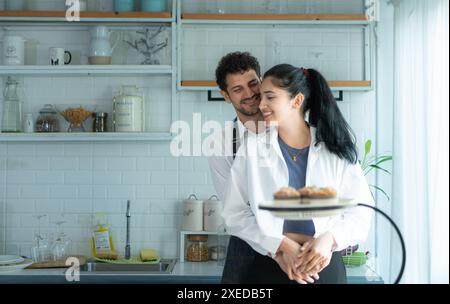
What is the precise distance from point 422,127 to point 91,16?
0.64 metres

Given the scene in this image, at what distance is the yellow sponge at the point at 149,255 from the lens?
1.25m

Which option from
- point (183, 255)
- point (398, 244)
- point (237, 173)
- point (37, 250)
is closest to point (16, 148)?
point (37, 250)

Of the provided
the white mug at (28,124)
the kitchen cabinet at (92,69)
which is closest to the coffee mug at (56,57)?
the kitchen cabinet at (92,69)

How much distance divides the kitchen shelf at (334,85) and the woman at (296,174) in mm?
476

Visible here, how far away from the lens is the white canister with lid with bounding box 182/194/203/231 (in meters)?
1.32

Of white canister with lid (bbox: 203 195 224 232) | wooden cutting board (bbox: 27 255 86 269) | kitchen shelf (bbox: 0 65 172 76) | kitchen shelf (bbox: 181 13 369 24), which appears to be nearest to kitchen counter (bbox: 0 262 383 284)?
wooden cutting board (bbox: 27 255 86 269)

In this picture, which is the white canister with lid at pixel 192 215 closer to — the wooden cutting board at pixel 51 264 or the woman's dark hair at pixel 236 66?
the wooden cutting board at pixel 51 264

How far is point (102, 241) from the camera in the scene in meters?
1.21

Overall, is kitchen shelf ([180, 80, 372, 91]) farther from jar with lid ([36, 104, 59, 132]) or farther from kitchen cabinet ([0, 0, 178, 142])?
jar with lid ([36, 104, 59, 132])

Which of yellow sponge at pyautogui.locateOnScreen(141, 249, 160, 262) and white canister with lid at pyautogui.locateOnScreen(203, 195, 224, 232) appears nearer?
yellow sponge at pyautogui.locateOnScreen(141, 249, 160, 262)

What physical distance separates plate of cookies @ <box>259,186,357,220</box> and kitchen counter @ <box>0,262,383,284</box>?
281 millimetres

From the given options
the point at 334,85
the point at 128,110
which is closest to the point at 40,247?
the point at 128,110

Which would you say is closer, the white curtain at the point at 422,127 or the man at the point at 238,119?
the man at the point at 238,119

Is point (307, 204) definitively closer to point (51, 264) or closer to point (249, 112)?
point (249, 112)
